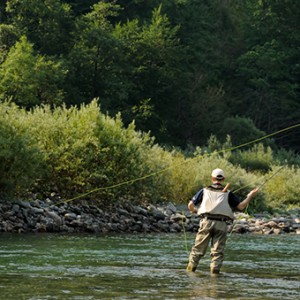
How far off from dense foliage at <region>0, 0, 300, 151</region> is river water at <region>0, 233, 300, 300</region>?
27.9m

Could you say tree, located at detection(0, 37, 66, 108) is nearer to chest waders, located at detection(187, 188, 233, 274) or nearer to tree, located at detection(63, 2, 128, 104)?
tree, located at detection(63, 2, 128, 104)

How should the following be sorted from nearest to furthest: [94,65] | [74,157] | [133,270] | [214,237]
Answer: [214,237] < [133,270] < [74,157] < [94,65]

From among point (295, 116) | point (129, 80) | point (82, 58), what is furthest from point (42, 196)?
point (295, 116)

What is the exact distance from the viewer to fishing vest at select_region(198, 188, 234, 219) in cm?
1546

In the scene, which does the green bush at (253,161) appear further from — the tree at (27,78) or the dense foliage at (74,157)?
the dense foliage at (74,157)

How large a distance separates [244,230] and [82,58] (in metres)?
29.9

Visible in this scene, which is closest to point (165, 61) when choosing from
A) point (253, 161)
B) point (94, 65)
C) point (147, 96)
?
point (147, 96)

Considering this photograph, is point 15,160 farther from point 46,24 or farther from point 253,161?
point 46,24

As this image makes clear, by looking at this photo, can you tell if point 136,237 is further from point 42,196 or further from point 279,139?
point 279,139

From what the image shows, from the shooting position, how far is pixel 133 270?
16.5m

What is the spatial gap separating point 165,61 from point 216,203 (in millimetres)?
48549

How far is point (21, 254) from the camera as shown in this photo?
738 inches

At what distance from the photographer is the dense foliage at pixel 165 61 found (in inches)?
2212

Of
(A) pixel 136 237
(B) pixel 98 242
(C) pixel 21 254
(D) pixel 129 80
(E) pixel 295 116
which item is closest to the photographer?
(C) pixel 21 254
